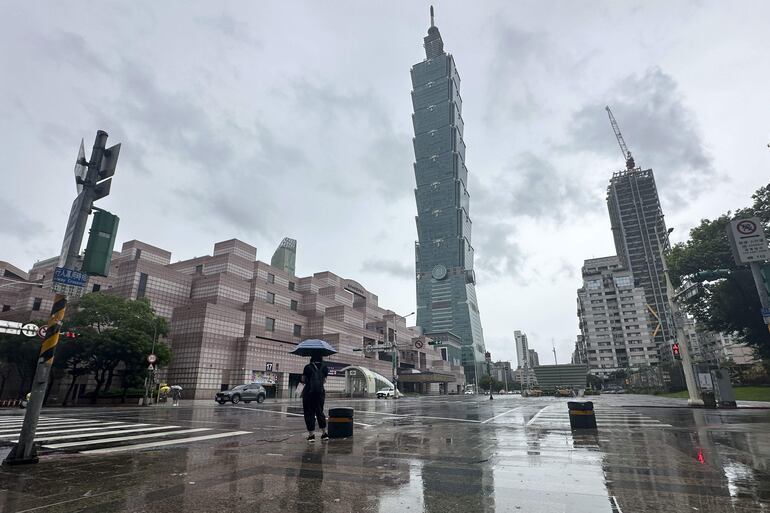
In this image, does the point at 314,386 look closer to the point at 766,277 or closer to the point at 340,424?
the point at 340,424

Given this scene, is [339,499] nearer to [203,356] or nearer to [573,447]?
[573,447]

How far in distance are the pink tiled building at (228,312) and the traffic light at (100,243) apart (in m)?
38.5

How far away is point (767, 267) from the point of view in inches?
669

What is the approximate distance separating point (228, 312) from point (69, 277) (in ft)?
158

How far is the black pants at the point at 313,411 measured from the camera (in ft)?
31.3

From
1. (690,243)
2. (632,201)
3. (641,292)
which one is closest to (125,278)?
(690,243)

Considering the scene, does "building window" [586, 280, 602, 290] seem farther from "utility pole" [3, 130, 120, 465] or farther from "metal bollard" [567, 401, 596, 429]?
"utility pole" [3, 130, 120, 465]

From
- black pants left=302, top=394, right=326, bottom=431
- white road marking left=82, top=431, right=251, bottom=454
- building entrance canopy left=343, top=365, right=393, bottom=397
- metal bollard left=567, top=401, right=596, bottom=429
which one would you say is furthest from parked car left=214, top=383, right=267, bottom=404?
metal bollard left=567, top=401, right=596, bottom=429

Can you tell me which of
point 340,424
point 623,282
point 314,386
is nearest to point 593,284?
point 623,282

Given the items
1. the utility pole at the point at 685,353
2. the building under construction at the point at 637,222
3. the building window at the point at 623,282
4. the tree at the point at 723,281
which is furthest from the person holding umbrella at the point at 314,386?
the building under construction at the point at 637,222

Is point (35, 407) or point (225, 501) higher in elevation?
point (35, 407)

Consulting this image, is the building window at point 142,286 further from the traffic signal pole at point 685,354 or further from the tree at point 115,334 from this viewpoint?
the traffic signal pole at point 685,354

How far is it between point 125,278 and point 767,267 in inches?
2393

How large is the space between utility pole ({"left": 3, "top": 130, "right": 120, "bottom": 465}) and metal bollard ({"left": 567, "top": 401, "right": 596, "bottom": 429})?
1258cm
